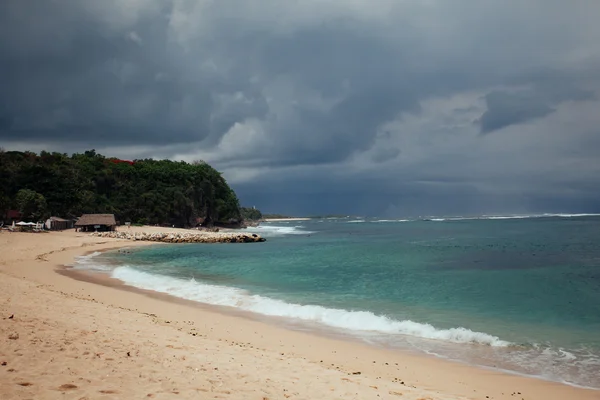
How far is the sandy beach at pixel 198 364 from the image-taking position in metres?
5.70

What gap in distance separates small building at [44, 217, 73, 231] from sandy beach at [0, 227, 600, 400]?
5727cm

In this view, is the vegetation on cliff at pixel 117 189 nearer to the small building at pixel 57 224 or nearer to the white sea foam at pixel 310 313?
the small building at pixel 57 224

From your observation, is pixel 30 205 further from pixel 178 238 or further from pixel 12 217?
pixel 178 238

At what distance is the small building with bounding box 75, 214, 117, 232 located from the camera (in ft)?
207

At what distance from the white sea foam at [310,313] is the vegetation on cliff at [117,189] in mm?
55281

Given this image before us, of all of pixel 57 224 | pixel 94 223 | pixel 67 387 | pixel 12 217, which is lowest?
pixel 67 387

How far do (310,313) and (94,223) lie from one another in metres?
59.5

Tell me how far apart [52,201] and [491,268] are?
71.6 meters

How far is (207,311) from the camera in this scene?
14406 mm

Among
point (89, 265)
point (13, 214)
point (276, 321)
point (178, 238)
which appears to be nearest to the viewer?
point (276, 321)

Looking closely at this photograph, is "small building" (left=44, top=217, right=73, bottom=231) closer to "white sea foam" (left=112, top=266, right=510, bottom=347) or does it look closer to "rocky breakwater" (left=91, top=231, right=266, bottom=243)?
"rocky breakwater" (left=91, top=231, right=266, bottom=243)

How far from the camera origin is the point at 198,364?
285 inches

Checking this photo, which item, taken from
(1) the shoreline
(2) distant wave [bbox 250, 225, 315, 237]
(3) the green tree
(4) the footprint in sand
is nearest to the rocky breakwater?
(3) the green tree

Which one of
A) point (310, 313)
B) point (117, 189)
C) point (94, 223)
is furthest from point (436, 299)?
point (117, 189)
